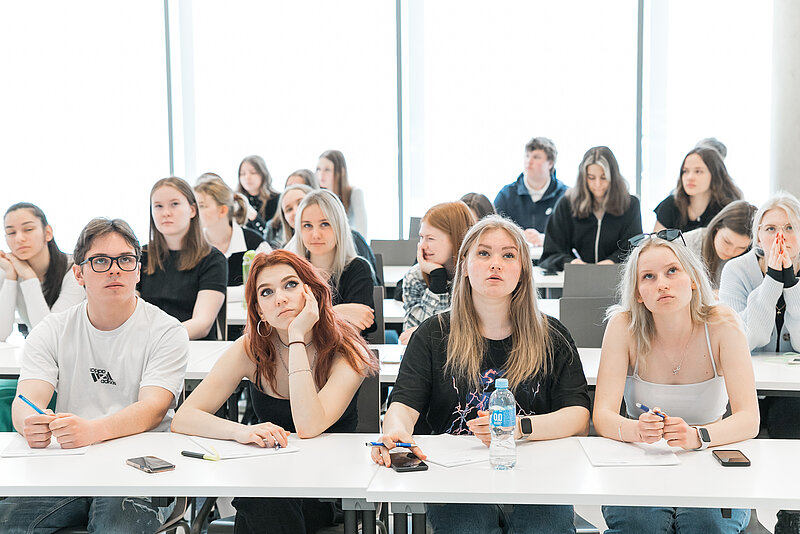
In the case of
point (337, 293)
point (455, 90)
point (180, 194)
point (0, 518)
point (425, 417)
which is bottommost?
point (0, 518)

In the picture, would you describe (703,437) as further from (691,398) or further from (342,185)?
(342,185)

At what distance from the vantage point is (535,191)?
7.31 m

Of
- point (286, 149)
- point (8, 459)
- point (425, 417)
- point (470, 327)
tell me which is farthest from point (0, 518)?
point (286, 149)

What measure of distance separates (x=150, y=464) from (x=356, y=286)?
197 cm

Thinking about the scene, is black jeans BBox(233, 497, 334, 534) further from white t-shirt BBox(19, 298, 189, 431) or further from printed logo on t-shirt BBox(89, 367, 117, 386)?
printed logo on t-shirt BBox(89, 367, 117, 386)

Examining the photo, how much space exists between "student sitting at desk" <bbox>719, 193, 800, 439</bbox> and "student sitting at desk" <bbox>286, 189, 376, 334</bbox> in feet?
5.82

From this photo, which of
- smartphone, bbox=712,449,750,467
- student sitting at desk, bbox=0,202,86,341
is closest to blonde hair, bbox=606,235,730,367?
smartphone, bbox=712,449,750,467

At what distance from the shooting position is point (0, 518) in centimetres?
252

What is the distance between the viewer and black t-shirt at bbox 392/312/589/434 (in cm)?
276

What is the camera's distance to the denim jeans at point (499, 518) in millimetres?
2438

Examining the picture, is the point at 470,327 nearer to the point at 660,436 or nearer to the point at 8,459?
the point at 660,436

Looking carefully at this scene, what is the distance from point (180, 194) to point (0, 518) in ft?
6.85

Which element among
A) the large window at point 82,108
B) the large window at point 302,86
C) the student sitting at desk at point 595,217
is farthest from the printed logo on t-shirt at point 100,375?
the large window at point 82,108

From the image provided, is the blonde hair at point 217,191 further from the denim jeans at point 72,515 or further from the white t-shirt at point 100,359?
the denim jeans at point 72,515
